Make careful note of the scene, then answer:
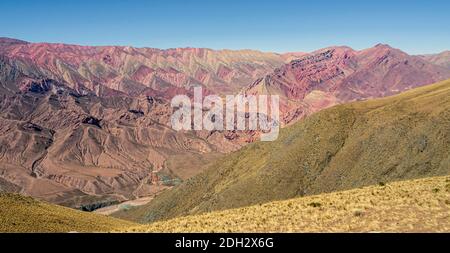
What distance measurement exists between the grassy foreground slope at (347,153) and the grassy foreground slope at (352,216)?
83602mm

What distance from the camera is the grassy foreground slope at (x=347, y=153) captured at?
130788 millimetres

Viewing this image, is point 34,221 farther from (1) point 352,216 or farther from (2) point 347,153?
(2) point 347,153

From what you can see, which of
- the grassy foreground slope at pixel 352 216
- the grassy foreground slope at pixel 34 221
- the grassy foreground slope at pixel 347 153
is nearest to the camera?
the grassy foreground slope at pixel 352 216

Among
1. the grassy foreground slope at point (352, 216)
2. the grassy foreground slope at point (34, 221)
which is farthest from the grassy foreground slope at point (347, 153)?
the grassy foreground slope at point (34, 221)

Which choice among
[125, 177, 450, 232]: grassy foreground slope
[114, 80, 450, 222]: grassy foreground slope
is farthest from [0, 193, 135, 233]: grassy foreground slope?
[114, 80, 450, 222]: grassy foreground slope

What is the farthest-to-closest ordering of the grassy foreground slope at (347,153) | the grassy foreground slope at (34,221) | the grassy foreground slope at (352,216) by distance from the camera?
1. the grassy foreground slope at (347,153)
2. the grassy foreground slope at (34,221)
3. the grassy foreground slope at (352,216)

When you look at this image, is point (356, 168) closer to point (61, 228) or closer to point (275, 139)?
point (275, 139)

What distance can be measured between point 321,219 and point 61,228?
30.6 m

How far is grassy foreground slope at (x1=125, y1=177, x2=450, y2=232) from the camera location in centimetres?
2831

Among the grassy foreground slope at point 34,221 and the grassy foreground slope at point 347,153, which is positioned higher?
the grassy foreground slope at point 347,153

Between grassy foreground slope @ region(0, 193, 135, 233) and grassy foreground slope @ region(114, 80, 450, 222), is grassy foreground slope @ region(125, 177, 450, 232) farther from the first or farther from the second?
grassy foreground slope @ region(114, 80, 450, 222)

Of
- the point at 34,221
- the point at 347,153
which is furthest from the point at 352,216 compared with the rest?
the point at 347,153

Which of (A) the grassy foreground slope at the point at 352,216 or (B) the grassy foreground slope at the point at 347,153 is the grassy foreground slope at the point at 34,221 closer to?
(A) the grassy foreground slope at the point at 352,216

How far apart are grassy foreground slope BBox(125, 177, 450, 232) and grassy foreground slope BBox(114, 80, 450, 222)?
A: 83602 millimetres
